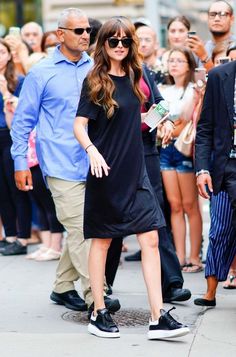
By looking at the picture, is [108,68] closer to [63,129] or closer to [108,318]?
[63,129]

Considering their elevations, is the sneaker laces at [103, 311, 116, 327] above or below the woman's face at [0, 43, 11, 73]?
below

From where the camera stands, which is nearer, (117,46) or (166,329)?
(166,329)

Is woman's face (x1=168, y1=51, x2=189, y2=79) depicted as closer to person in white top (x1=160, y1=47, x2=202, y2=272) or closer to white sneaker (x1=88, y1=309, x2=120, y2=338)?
person in white top (x1=160, y1=47, x2=202, y2=272)

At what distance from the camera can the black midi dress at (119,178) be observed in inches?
266

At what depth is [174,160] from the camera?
9.31 metres

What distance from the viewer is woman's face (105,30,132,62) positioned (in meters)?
6.75

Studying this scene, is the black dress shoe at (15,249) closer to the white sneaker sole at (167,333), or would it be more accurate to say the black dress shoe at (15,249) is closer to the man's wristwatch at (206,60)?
the man's wristwatch at (206,60)

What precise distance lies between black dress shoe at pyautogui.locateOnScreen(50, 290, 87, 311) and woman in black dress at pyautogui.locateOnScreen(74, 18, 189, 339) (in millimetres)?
830

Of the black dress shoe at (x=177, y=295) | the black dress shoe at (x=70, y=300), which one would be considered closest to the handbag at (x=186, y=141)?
the black dress shoe at (x=177, y=295)

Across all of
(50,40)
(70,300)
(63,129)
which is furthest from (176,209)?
(50,40)

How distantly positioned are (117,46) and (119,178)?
81 cm

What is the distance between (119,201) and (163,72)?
3222 millimetres

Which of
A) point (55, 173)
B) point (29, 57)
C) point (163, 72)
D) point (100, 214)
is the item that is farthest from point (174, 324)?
point (29, 57)

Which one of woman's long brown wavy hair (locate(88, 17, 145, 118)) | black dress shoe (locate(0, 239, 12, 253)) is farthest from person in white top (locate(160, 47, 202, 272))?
woman's long brown wavy hair (locate(88, 17, 145, 118))
